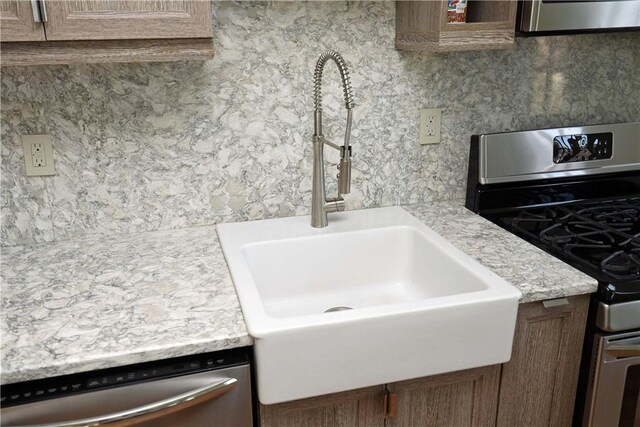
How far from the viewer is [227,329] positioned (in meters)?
1.11

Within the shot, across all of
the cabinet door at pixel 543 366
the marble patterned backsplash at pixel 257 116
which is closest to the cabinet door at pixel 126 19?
the marble patterned backsplash at pixel 257 116

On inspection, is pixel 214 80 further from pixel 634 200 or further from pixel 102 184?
pixel 634 200

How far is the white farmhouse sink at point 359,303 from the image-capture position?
112cm

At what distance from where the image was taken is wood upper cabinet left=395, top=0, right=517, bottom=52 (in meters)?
1.43

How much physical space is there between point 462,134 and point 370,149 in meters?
0.30

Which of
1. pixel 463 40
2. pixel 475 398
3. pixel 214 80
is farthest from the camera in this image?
pixel 214 80

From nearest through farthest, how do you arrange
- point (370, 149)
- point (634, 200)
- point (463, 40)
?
point (463, 40)
point (370, 149)
point (634, 200)

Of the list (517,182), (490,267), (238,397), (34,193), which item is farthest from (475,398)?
(34,193)

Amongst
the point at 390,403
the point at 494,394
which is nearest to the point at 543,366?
the point at 494,394

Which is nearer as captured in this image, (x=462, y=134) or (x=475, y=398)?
(x=475, y=398)

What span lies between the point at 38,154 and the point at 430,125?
1.10 m

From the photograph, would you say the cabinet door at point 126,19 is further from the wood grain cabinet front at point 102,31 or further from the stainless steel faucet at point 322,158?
the stainless steel faucet at point 322,158

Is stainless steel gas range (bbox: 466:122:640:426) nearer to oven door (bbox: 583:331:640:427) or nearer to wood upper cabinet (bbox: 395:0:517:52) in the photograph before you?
oven door (bbox: 583:331:640:427)

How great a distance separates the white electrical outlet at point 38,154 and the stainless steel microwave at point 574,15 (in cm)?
124
